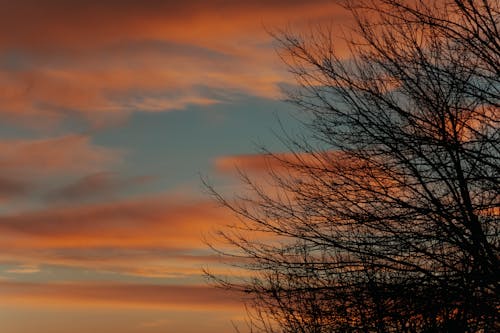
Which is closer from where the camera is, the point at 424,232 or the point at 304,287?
the point at 424,232

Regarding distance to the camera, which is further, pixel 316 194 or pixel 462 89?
pixel 316 194

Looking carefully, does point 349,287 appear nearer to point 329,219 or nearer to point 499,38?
point 329,219

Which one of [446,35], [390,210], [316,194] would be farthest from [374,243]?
[446,35]

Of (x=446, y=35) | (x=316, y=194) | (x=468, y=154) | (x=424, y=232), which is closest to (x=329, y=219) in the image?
(x=316, y=194)

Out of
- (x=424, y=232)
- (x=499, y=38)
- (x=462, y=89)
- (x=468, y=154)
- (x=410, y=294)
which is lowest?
(x=410, y=294)

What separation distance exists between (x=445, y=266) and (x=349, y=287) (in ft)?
4.18

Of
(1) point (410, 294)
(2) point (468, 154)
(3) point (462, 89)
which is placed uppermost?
(3) point (462, 89)

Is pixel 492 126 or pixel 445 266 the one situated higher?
pixel 492 126

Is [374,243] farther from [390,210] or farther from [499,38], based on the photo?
[499,38]

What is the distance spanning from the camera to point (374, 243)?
9.84 metres

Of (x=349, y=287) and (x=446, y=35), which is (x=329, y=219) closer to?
(x=349, y=287)

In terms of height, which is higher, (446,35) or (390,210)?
(446,35)

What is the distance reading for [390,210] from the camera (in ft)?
33.4

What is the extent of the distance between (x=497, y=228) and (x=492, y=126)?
1.24 meters
